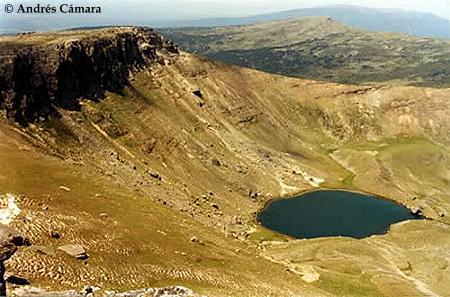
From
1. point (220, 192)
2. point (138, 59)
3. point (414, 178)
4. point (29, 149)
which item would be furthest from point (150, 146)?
point (414, 178)

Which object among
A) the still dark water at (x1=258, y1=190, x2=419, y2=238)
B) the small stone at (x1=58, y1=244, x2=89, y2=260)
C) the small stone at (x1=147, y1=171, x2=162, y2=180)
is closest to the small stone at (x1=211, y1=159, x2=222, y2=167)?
the still dark water at (x1=258, y1=190, x2=419, y2=238)

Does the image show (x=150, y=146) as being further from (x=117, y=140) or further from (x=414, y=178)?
(x=414, y=178)

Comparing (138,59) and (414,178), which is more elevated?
(138,59)

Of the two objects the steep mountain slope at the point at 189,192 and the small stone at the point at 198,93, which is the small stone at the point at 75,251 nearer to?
the steep mountain slope at the point at 189,192

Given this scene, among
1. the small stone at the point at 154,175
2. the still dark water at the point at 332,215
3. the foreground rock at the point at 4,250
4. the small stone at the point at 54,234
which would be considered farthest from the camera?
the still dark water at the point at 332,215

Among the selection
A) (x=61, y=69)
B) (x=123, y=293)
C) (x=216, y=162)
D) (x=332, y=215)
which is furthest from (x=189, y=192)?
(x=123, y=293)

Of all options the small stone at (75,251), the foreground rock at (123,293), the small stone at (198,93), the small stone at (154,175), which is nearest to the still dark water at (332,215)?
the small stone at (154,175)
